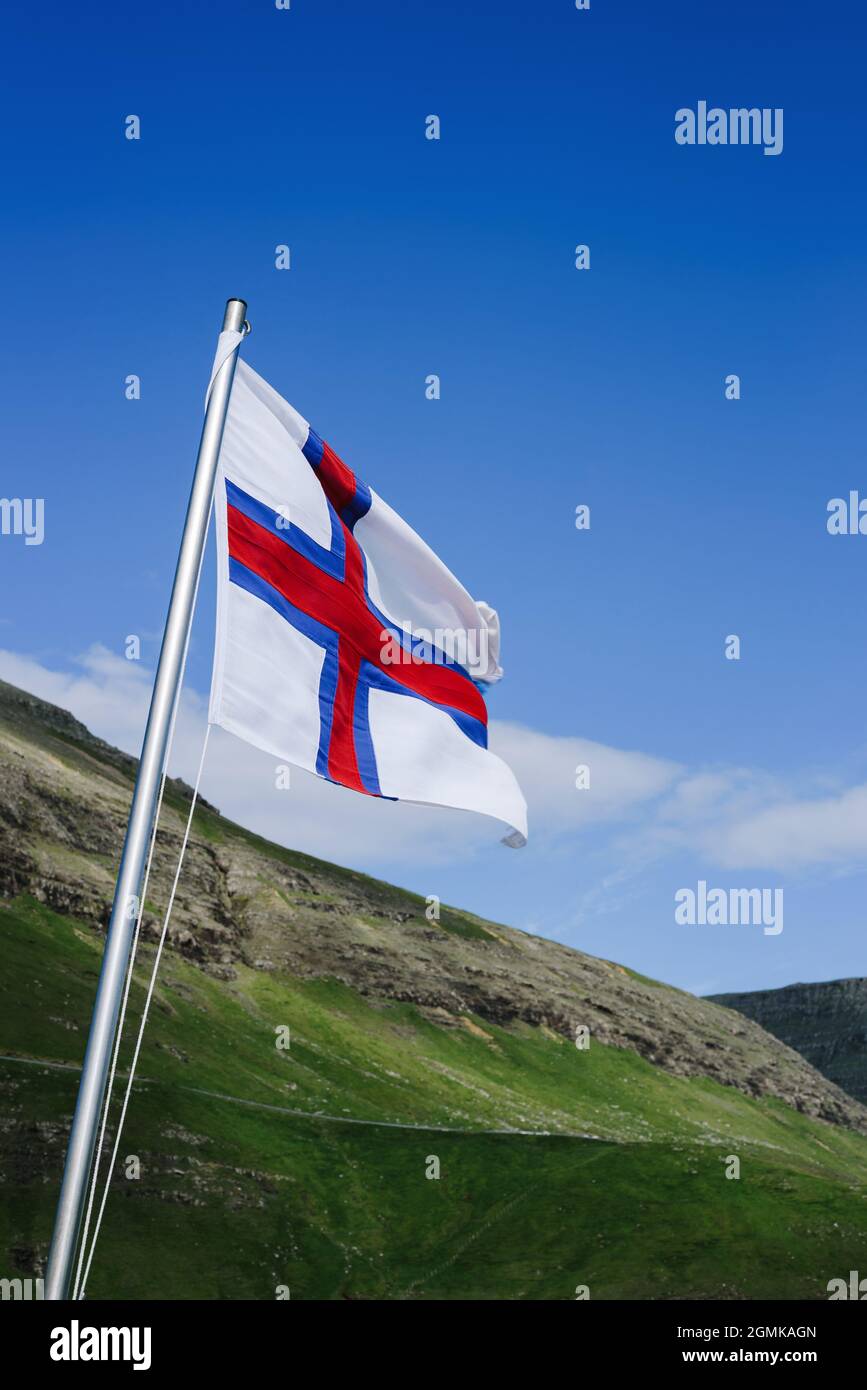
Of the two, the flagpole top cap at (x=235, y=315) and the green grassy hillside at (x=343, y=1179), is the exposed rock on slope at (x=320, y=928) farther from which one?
the flagpole top cap at (x=235, y=315)

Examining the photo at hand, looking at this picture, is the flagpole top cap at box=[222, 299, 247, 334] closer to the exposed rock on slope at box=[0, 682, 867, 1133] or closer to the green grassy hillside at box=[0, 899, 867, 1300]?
the green grassy hillside at box=[0, 899, 867, 1300]

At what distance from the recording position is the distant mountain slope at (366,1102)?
61.1 m

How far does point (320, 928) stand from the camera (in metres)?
138

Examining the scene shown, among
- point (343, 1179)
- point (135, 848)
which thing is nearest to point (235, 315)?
point (135, 848)

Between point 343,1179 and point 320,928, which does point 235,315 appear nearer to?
point 343,1179

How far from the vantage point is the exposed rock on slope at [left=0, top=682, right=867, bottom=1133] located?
4653 inches

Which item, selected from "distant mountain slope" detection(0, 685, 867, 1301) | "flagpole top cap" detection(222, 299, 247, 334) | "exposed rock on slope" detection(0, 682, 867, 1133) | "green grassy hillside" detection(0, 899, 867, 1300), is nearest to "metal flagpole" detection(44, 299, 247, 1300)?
"flagpole top cap" detection(222, 299, 247, 334)

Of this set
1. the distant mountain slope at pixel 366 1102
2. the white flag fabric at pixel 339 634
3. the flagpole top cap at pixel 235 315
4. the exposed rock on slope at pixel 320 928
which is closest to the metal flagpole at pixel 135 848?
the flagpole top cap at pixel 235 315

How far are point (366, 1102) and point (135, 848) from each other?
9007 centimetres

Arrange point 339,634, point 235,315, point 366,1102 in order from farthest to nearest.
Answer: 1. point 366,1102
2. point 339,634
3. point 235,315

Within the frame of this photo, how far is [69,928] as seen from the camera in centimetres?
10281

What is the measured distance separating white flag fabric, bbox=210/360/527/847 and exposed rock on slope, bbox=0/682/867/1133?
319 ft
